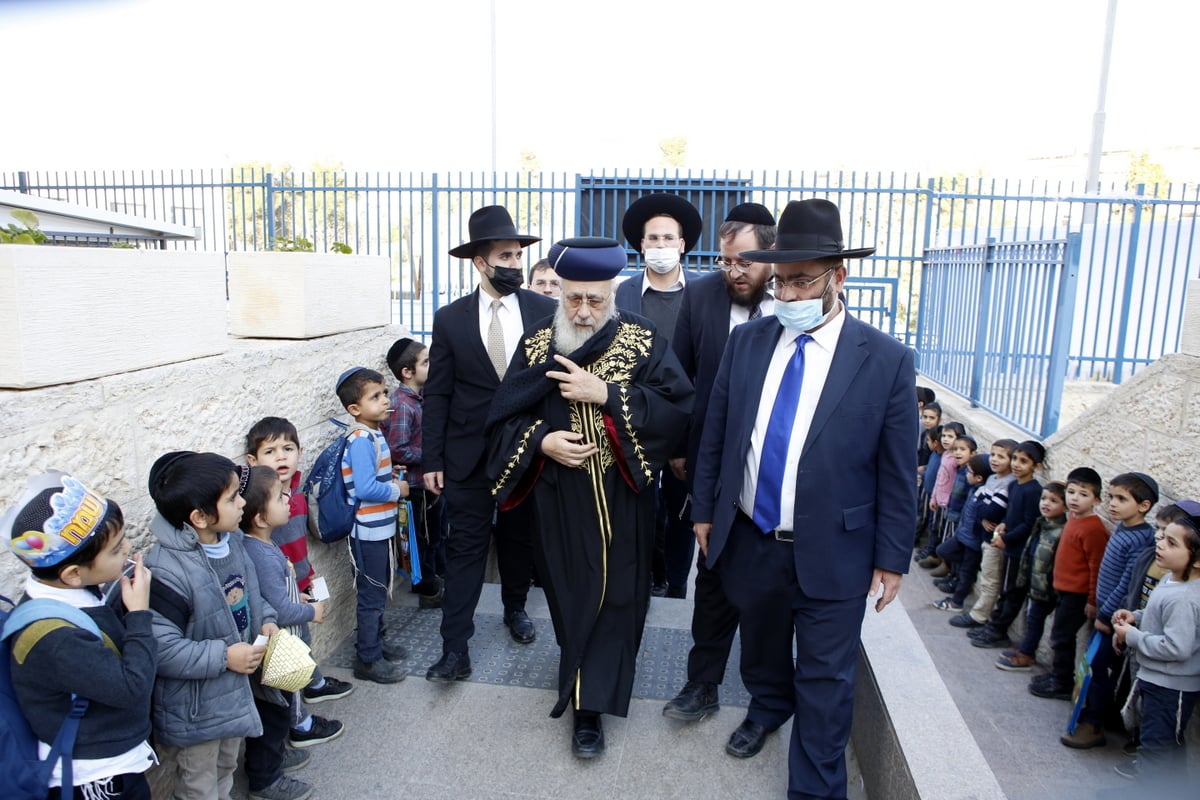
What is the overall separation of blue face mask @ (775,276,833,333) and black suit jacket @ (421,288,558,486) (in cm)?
130

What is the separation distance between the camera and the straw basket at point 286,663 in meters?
2.61

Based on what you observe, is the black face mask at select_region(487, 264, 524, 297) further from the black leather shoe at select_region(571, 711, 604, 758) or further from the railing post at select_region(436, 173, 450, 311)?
the railing post at select_region(436, 173, 450, 311)

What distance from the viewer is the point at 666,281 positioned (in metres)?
4.41

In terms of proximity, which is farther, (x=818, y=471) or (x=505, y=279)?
(x=505, y=279)

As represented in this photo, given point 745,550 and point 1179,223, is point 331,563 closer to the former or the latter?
point 745,550

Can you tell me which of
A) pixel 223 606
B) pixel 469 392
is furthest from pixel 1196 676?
pixel 223 606

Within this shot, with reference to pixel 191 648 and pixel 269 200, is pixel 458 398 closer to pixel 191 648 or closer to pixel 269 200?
pixel 191 648

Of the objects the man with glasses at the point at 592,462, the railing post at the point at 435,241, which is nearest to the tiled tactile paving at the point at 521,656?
the man with glasses at the point at 592,462

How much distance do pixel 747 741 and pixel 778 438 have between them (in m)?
1.25

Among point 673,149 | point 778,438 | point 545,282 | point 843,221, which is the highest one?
→ point 673,149

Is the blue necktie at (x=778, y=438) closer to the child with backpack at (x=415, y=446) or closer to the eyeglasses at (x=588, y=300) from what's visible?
the eyeglasses at (x=588, y=300)

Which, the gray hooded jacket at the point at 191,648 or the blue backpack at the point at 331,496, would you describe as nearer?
the gray hooded jacket at the point at 191,648

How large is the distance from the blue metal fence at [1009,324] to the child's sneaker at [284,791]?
4.97 metres

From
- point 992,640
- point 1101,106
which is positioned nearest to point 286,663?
point 992,640
